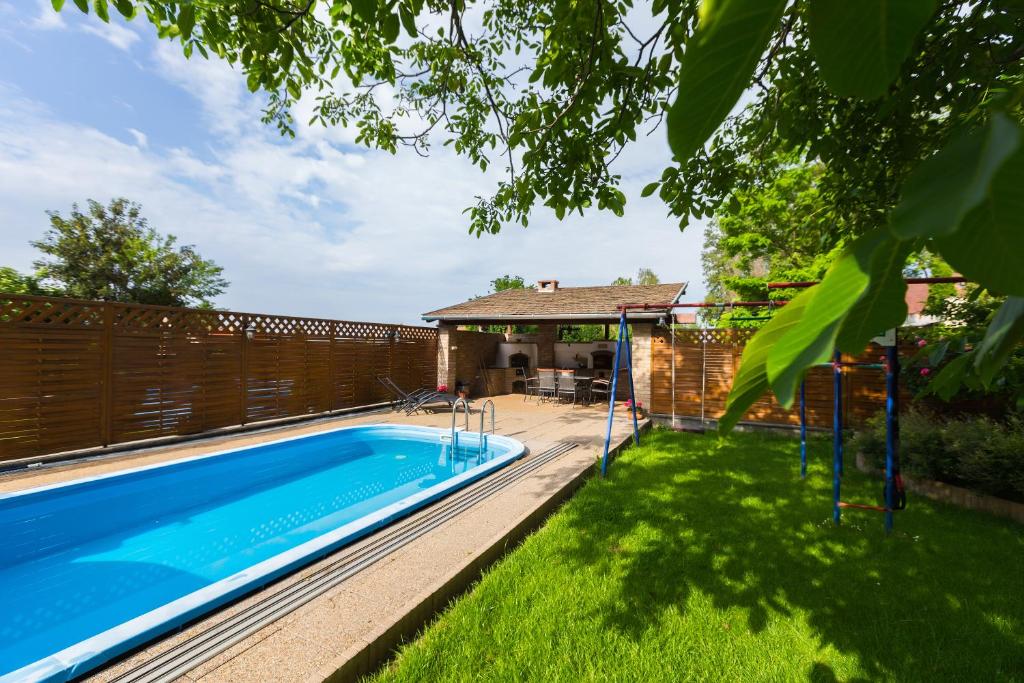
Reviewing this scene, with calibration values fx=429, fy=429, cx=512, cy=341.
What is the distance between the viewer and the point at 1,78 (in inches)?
265

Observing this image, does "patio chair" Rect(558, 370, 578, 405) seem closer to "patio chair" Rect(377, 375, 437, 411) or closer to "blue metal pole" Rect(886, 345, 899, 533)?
"patio chair" Rect(377, 375, 437, 411)

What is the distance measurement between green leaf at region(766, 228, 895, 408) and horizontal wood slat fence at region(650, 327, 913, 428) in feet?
29.9

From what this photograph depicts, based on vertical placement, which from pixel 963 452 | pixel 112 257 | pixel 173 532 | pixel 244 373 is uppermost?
pixel 112 257

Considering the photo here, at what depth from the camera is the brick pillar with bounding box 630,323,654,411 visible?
1120 centimetres

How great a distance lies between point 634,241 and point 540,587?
11779 millimetres

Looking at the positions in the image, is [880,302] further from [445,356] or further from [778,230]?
[778,230]

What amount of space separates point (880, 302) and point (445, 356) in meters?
15.0

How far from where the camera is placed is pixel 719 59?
342 millimetres

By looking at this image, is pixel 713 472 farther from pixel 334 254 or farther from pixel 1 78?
pixel 334 254

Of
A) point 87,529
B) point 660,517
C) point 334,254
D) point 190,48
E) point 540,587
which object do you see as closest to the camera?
point 190,48

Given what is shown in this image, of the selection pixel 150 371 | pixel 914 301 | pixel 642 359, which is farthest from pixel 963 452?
pixel 150 371

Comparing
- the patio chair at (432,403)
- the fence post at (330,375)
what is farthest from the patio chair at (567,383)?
the fence post at (330,375)

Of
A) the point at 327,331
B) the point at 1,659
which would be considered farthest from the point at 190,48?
the point at 327,331

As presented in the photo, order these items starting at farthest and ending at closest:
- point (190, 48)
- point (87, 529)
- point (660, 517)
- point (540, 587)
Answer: point (87, 529) → point (660, 517) → point (540, 587) → point (190, 48)
